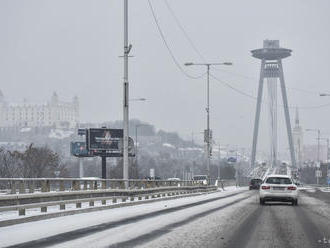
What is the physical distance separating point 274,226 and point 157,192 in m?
25.1

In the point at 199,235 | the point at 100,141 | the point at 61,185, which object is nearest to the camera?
the point at 199,235

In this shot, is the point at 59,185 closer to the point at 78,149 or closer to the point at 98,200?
the point at 98,200

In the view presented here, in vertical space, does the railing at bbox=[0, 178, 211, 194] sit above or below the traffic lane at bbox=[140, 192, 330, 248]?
above

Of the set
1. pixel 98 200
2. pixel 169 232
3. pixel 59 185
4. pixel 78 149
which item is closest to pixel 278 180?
pixel 98 200

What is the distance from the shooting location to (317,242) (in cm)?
1568

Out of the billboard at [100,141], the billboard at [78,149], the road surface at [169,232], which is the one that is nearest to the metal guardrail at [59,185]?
the road surface at [169,232]

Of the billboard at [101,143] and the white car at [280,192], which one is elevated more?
the billboard at [101,143]

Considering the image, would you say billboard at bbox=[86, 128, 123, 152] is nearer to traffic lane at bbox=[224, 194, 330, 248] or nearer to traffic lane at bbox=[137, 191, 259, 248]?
traffic lane at bbox=[224, 194, 330, 248]

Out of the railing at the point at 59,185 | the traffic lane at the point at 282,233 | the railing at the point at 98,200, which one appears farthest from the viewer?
the railing at the point at 98,200

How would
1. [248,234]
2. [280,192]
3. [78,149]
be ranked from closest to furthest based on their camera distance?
[248,234] → [280,192] → [78,149]

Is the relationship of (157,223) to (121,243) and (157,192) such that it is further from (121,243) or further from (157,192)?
(157,192)

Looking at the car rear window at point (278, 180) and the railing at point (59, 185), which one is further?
the car rear window at point (278, 180)

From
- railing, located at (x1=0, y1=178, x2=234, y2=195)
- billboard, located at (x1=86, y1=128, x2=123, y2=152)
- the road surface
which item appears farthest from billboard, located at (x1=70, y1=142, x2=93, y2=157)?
the road surface

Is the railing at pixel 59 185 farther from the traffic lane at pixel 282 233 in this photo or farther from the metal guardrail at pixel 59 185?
the traffic lane at pixel 282 233
